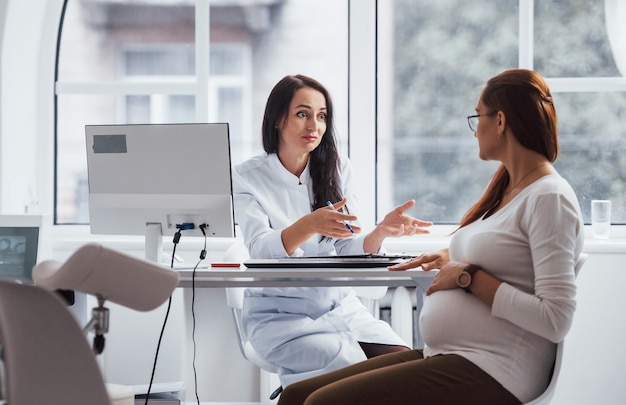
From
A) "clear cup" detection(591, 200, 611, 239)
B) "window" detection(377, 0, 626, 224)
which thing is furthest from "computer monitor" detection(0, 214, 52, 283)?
"clear cup" detection(591, 200, 611, 239)

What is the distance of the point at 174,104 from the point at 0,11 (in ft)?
2.97

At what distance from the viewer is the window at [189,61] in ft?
12.9

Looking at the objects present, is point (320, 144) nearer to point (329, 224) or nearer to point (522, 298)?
point (329, 224)

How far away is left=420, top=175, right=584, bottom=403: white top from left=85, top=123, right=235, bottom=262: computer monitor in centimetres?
76

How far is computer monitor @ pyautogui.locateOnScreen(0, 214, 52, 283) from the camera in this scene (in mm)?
2965

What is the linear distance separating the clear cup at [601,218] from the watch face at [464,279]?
2.09 meters

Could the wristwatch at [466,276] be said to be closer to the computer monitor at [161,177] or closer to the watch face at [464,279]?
the watch face at [464,279]

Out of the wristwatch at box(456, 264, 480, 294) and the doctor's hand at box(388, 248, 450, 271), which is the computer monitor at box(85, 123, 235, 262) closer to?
the doctor's hand at box(388, 248, 450, 271)

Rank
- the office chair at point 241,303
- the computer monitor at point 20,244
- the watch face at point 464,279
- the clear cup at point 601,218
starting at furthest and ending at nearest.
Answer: the clear cup at point 601,218 → the computer monitor at point 20,244 → the office chair at point 241,303 → the watch face at point 464,279

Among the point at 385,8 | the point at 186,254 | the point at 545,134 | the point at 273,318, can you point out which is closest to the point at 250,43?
the point at 385,8

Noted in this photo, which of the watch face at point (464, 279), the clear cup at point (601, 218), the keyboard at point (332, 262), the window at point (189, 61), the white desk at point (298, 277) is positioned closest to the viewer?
the watch face at point (464, 279)

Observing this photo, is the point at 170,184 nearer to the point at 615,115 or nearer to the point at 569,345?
the point at 569,345

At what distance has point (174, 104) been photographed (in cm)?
398

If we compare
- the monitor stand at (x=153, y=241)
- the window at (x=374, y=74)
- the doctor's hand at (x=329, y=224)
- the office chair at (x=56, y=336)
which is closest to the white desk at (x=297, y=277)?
the doctor's hand at (x=329, y=224)
